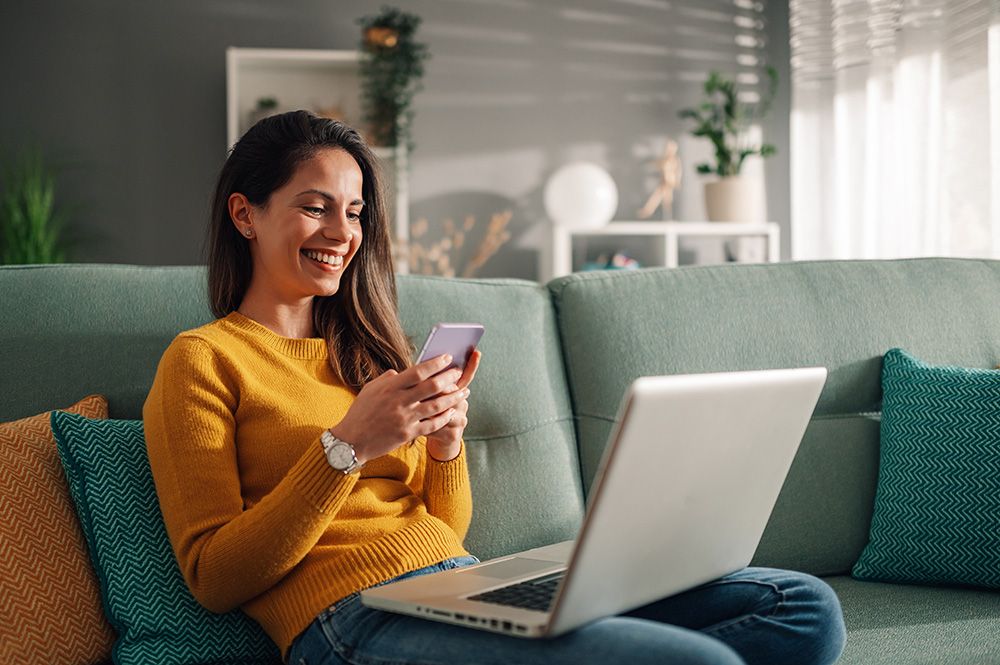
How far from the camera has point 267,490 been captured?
1.34 m

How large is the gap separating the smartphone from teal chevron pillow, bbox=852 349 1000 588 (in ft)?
2.91

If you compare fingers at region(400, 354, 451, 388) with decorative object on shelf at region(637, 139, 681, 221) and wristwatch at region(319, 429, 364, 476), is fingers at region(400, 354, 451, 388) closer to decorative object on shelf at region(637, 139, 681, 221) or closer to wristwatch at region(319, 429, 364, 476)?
wristwatch at region(319, 429, 364, 476)

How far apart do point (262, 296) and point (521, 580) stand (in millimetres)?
602

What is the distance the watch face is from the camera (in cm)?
120

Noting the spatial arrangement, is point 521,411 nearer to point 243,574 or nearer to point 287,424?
point 287,424

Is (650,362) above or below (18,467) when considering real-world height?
above

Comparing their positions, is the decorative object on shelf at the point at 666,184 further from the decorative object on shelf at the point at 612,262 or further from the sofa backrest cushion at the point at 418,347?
the sofa backrest cushion at the point at 418,347

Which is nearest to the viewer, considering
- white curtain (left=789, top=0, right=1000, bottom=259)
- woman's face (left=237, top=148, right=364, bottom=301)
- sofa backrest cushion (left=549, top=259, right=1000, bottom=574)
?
woman's face (left=237, top=148, right=364, bottom=301)

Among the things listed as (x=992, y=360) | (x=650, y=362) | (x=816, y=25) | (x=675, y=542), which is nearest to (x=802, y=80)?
(x=816, y=25)

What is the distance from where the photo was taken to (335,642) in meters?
1.17

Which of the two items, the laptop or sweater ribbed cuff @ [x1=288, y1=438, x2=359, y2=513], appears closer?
the laptop

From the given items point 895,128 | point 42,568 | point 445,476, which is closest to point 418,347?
point 445,476

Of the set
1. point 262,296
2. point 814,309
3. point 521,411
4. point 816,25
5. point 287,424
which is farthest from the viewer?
point 816,25

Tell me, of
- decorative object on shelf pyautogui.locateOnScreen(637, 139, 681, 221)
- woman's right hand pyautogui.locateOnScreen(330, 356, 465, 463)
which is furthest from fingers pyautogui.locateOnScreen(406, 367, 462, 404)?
decorative object on shelf pyautogui.locateOnScreen(637, 139, 681, 221)
